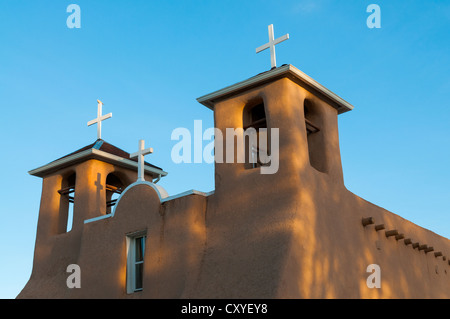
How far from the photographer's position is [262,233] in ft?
41.5

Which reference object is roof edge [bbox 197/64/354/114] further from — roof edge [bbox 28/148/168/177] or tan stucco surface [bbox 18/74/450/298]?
roof edge [bbox 28/148/168/177]

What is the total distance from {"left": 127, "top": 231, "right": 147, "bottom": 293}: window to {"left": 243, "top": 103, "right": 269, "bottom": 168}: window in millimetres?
3264

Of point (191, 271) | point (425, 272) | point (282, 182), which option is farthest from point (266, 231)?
point (425, 272)

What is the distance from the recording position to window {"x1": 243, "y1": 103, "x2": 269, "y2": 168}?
1484 centimetres

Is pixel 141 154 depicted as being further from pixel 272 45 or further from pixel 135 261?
pixel 272 45

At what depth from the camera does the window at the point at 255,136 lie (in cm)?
1484

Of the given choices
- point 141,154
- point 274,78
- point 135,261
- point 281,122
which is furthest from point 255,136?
point 135,261

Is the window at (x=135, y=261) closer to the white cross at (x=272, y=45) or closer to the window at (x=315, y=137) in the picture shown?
the window at (x=315, y=137)

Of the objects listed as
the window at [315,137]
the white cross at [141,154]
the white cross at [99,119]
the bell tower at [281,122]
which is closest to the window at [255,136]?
the bell tower at [281,122]

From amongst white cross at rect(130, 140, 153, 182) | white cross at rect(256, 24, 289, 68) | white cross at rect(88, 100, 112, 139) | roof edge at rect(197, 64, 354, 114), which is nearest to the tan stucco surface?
roof edge at rect(197, 64, 354, 114)

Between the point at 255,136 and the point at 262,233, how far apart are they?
3.24 meters

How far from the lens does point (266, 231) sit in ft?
41.3

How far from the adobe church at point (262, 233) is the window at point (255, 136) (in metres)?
0.06
